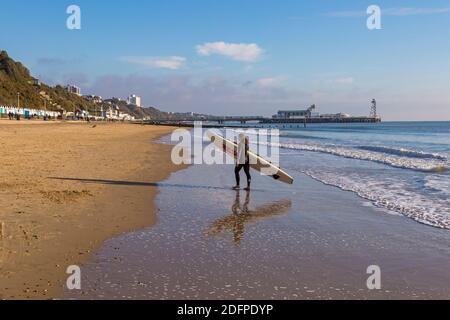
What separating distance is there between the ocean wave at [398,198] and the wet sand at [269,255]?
1.62ft

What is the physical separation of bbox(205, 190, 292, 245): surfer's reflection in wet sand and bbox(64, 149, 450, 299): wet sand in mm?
20

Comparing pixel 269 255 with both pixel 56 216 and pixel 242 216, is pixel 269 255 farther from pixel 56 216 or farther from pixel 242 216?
pixel 56 216

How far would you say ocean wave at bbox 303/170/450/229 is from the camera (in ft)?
30.3

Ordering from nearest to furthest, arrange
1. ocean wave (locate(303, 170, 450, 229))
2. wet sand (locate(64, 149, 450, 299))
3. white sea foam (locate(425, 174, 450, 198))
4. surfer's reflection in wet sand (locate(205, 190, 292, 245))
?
wet sand (locate(64, 149, 450, 299)), surfer's reflection in wet sand (locate(205, 190, 292, 245)), ocean wave (locate(303, 170, 450, 229)), white sea foam (locate(425, 174, 450, 198))

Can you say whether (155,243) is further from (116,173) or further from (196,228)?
(116,173)

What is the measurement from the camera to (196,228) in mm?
7809

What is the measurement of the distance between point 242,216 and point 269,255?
9.20 feet

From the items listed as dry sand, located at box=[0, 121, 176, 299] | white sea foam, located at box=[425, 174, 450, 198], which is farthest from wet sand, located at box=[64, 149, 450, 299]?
white sea foam, located at box=[425, 174, 450, 198]

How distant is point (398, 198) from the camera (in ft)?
37.7
